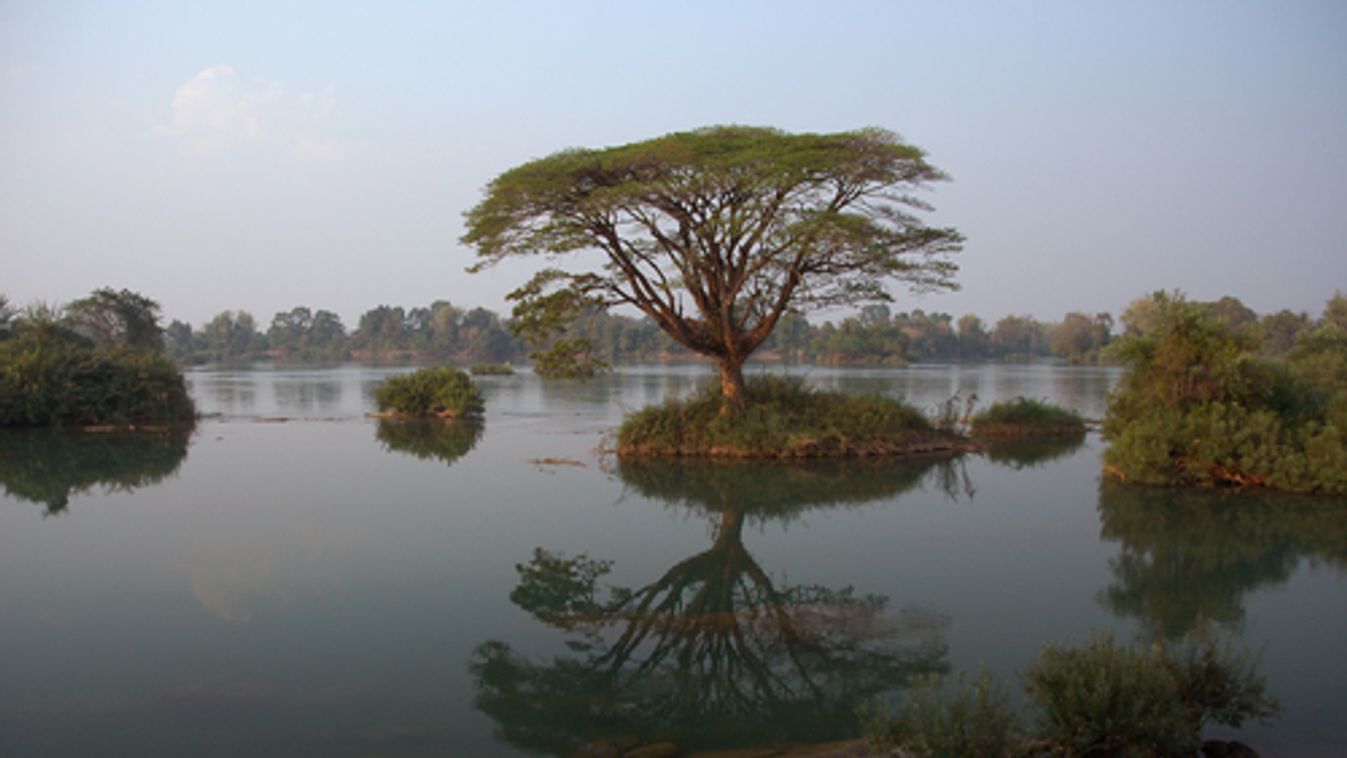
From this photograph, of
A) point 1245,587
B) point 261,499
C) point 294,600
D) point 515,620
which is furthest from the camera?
point 261,499

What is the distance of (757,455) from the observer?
55.6 ft

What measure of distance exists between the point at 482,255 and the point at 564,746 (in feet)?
44.5

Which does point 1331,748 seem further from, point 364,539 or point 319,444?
point 319,444

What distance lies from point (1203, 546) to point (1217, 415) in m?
4.02

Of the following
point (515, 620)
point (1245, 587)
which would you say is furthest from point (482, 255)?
point (1245, 587)

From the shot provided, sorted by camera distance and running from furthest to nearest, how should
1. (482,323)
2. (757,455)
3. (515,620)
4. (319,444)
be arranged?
(482,323)
(319,444)
(757,455)
(515,620)

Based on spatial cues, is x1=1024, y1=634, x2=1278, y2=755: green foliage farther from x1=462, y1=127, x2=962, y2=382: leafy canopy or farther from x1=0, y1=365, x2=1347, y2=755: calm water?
x1=462, y1=127, x2=962, y2=382: leafy canopy

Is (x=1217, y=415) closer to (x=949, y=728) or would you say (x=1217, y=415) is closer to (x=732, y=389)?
(x=732, y=389)

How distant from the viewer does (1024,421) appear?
21406 millimetres

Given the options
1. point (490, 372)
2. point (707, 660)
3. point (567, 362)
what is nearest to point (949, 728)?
point (707, 660)

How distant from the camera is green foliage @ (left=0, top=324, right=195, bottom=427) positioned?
70.3ft

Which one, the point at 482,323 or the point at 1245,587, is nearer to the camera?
the point at 1245,587

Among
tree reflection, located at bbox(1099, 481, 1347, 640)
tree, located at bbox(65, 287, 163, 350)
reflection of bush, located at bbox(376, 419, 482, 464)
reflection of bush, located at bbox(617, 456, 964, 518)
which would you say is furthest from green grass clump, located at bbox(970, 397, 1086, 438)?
tree, located at bbox(65, 287, 163, 350)

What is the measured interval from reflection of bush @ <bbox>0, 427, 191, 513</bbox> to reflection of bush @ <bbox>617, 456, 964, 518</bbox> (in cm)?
810
